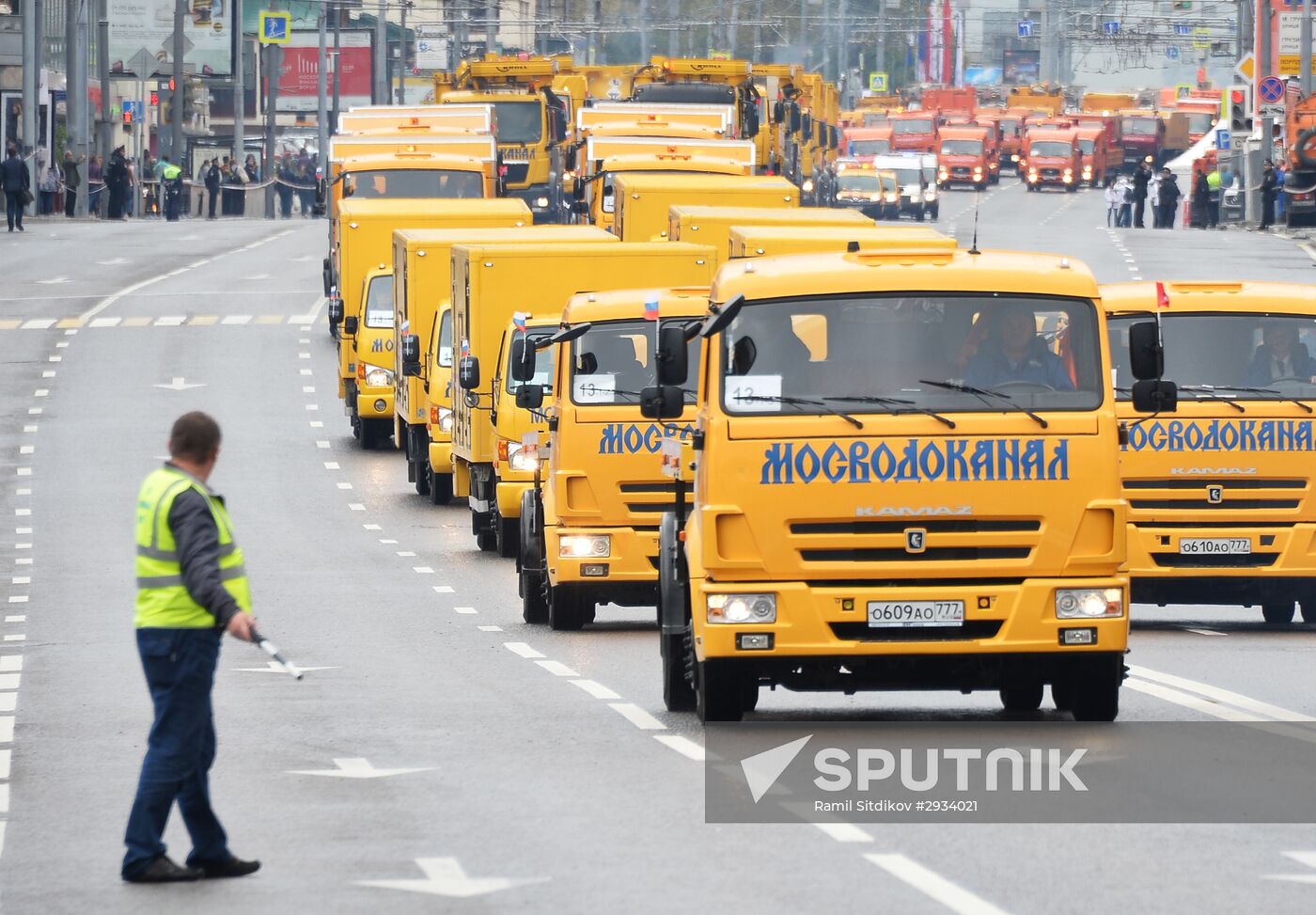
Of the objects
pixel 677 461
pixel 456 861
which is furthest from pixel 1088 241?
pixel 456 861

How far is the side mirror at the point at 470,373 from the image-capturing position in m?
24.1

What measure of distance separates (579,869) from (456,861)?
0.45 meters

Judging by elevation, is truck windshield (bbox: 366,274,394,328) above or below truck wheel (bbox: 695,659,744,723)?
above

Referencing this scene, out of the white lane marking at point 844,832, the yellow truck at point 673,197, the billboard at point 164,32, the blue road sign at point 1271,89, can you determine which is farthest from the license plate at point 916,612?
the billboard at point 164,32

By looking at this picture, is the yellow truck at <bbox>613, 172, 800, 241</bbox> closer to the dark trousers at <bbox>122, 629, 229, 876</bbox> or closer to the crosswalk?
the crosswalk

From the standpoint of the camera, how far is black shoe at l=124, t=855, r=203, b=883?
931cm

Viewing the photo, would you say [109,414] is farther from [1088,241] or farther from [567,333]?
[1088,241]

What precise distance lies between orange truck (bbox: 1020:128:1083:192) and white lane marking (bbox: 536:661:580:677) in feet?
294

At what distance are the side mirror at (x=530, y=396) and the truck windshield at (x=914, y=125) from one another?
92031mm

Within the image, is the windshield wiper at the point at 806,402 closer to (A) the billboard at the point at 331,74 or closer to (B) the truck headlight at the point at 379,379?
(B) the truck headlight at the point at 379,379

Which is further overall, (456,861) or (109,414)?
(109,414)

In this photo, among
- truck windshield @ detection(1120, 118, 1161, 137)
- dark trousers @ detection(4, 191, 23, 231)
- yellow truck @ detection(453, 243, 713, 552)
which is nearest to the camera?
yellow truck @ detection(453, 243, 713, 552)

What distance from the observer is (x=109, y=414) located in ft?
127

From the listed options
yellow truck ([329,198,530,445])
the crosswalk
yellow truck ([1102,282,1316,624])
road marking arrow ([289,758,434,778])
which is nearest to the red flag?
yellow truck ([1102,282,1316,624])
